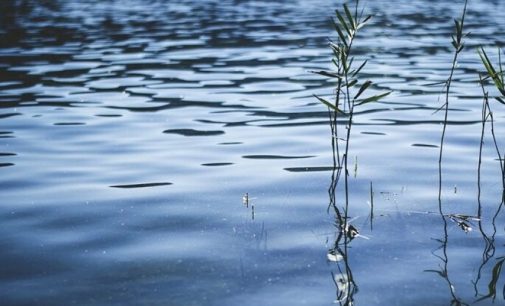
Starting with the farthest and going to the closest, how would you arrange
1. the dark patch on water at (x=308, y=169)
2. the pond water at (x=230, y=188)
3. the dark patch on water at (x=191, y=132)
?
the dark patch on water at (x=191, y=132) < the dark patch on water at (x=308, y=169) < the pond water at (x=230, y=188)

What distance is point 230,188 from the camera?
500 centimetres

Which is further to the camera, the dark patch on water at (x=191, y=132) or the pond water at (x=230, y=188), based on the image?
the dark patch on water at (x=191, y=132)

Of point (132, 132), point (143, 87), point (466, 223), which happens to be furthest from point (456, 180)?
point (143, 87)

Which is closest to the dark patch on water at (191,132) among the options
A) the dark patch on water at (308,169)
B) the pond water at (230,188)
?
the pond water at (230,188)

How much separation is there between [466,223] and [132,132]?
4070 mm

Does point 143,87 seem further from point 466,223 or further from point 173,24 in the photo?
point 173,24

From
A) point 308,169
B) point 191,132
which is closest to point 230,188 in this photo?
point 308,169

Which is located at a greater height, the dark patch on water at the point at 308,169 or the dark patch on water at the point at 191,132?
the dark patch on water at the point at 308,169

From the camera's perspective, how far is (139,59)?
13.3 m

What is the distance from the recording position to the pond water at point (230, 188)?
3281 mm

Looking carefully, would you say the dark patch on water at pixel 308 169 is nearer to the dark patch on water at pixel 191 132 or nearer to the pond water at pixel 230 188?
the pond water at pixel 230 188

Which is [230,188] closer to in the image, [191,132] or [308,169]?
[308,169]

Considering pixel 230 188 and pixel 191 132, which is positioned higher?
pixel 230 188

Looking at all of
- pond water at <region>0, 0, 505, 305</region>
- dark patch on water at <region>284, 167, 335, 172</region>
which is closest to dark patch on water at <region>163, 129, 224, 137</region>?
pond water at <region>0, 0, 505, 305</region>
